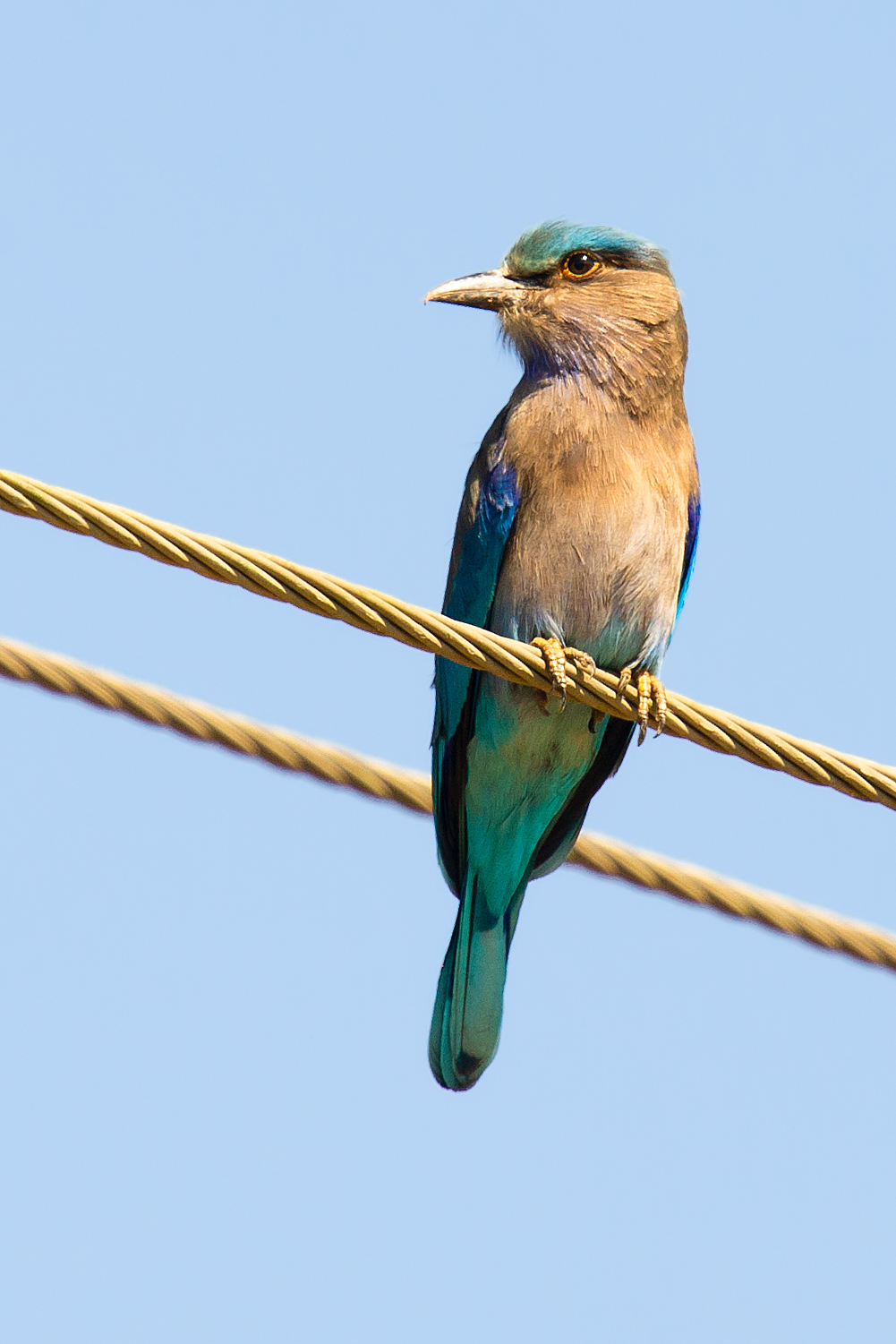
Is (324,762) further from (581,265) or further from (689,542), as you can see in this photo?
(581,265)

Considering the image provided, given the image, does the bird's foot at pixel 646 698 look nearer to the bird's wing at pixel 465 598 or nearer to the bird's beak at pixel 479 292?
the bird's wing at pixel 465 598

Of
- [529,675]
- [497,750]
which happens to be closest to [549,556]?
[497,750]

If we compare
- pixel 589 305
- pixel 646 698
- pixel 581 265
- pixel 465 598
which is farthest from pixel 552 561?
pixel 581 265

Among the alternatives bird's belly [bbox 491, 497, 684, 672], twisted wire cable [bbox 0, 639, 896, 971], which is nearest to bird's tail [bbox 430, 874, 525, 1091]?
twisted wire cable [bbox 0, 639, 896, 971]

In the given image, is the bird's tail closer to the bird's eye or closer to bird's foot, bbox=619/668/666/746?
bird's foot, bbox=619/668/666/746

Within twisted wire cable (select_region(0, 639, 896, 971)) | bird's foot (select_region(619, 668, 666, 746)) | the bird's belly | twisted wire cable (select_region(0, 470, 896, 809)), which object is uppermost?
twisted wire cable (select_region(0, 470, 896, 809))

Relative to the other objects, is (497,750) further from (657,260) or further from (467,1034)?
(657,260)
